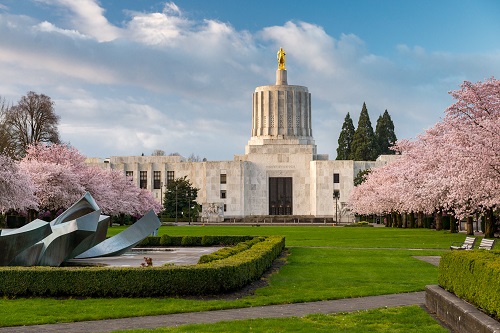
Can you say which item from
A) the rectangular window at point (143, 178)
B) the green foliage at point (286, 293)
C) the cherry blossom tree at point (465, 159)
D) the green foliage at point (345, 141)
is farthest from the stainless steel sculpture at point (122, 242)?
the green foliage at point (345, 141)

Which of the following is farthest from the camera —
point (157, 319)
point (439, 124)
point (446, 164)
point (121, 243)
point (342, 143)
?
point (342, 143)

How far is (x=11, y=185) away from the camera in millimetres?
43469

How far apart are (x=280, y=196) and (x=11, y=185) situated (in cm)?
7530

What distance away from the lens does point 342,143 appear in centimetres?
12800

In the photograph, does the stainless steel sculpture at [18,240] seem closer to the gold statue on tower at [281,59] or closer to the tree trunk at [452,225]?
the tree trunk at [452,225]

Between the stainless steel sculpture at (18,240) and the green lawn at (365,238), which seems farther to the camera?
the green lawn at (365,238)

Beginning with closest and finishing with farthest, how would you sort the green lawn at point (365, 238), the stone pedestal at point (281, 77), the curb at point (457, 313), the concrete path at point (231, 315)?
the curb at point (457, 313)
the concrete path at point (231, 315)
the green lawn at point (365, 238)
the stone pedestal at point (281, 77)

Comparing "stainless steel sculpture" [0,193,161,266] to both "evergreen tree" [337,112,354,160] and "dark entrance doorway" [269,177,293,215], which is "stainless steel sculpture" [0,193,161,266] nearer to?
"dark entrance doorway" [269,177,293,215]

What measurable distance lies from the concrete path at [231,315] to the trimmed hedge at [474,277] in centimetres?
158

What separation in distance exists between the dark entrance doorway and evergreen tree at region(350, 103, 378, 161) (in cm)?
1373

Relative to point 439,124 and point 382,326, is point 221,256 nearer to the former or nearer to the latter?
point 382,326

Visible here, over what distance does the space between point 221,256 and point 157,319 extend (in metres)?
7.78

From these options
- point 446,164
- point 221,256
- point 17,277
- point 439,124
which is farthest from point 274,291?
point 439,124

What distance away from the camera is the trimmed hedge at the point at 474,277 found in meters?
10.4
